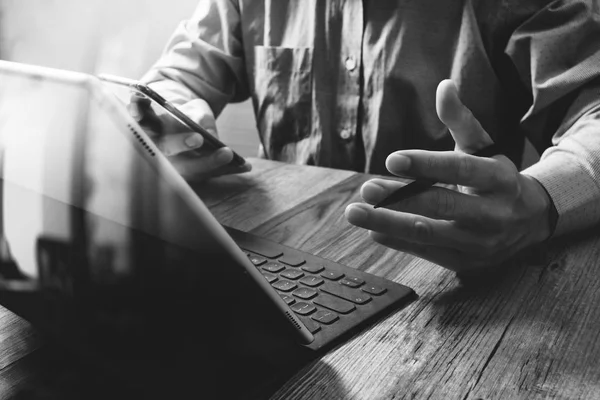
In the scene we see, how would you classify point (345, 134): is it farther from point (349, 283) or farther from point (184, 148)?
point (349, 283)

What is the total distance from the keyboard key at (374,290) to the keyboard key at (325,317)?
6 cm

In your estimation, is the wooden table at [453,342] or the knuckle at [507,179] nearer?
the wooden table at [453,342]

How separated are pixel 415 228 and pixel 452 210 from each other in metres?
0.04

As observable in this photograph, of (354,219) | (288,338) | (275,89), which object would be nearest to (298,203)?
(354,219)

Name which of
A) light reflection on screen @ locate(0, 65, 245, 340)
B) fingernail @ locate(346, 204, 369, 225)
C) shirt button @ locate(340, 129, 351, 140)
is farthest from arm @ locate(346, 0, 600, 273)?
shirt button @ locate(340, 129, 351, 140)

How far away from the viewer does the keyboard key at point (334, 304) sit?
1.58 ft

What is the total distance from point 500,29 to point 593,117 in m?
0.31

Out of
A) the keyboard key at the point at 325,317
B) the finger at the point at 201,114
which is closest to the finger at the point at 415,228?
the keyboard key at the point at 325,317

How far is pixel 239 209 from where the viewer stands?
796mm

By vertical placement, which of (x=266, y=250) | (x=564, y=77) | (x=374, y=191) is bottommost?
(x=266, y=250)

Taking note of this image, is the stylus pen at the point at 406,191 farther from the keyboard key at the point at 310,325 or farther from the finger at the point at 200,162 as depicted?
the finger at the point at 200,162

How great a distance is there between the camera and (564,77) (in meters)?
0.88

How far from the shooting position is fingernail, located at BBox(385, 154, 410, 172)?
50cm

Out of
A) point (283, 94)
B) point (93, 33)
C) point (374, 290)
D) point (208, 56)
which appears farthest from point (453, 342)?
point (93, 33)
